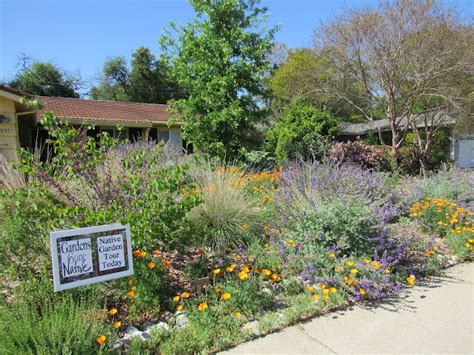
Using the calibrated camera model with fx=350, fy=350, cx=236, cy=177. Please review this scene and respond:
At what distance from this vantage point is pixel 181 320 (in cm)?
305

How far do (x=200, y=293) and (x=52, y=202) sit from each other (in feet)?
5.69

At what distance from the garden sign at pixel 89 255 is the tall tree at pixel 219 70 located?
698 cm

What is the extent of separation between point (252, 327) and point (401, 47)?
13502 millimetres

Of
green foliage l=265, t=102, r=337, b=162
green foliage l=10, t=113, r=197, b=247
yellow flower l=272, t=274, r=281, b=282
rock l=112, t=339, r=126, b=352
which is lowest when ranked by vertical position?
rock l=112, t=339, r=126, b=352

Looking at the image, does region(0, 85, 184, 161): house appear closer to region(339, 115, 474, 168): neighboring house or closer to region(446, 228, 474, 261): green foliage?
region(446, 228, 474, 261): green foliage

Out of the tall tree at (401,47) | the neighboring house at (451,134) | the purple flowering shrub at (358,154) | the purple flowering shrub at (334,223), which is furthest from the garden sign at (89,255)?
the neighboring house at (451,134)

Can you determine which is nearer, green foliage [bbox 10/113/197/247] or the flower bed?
the flower bed

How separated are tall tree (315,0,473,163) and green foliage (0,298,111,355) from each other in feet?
46.7

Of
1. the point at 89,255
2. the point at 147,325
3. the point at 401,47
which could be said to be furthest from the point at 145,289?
the point at 401,47

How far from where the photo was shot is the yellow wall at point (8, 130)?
1032 centimetres

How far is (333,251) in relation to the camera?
12.8 feet

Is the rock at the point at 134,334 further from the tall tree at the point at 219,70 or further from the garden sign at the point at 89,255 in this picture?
the tall tree at the point at 219,70

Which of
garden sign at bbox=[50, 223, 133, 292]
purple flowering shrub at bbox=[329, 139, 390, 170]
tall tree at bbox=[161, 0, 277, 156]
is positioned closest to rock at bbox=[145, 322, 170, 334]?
garden sign at bbox=[50, 223, 133, 292]

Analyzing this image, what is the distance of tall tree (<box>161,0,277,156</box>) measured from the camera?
977 cm
